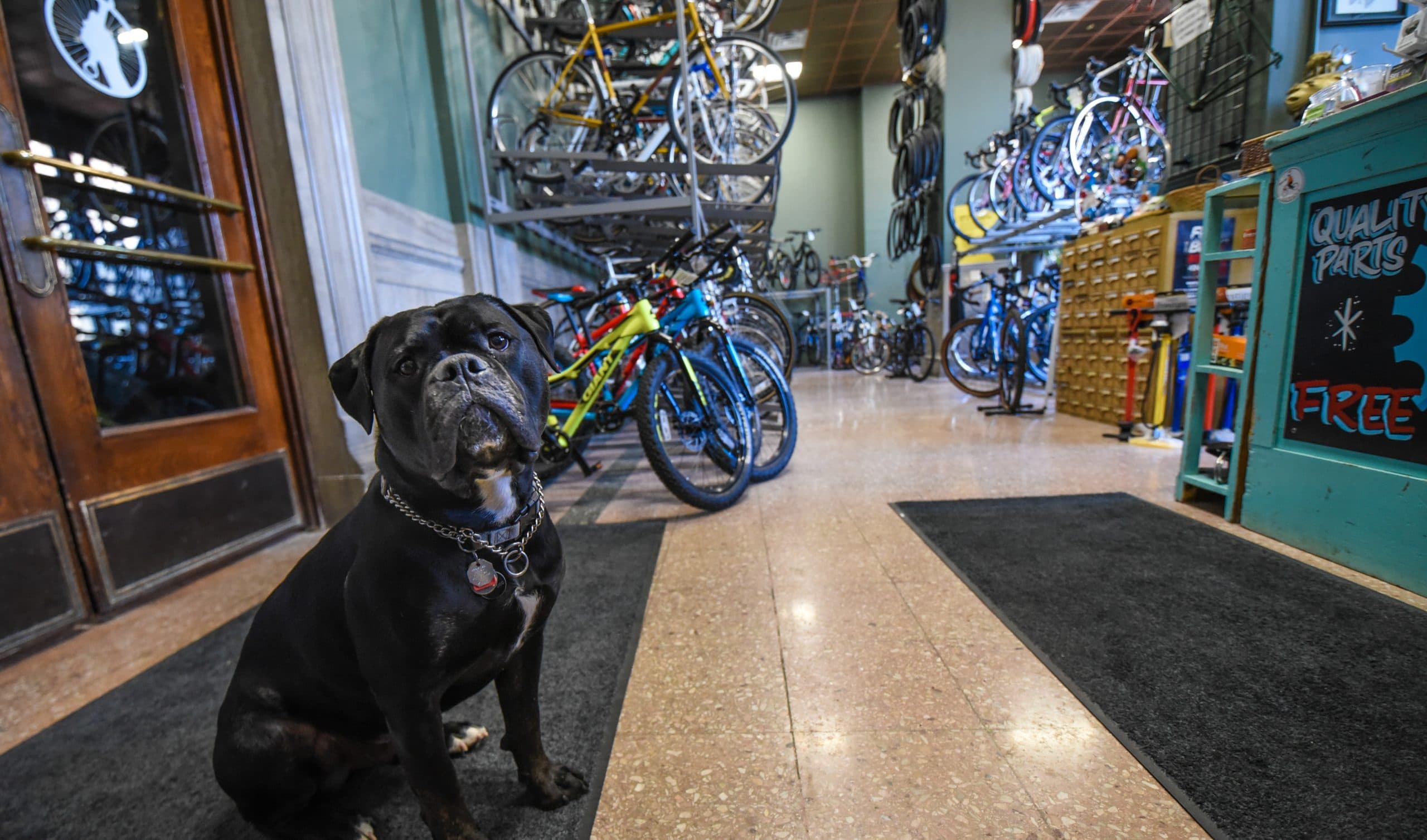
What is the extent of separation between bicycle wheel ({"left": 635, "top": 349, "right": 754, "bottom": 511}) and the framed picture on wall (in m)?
4.53

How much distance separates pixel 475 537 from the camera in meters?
0.79

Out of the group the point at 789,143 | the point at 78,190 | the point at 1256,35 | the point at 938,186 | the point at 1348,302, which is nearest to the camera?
the point at 1348,302

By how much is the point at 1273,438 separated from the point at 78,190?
4.09m

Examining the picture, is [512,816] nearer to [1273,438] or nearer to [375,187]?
[1273,438]

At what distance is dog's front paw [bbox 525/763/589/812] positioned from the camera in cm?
94

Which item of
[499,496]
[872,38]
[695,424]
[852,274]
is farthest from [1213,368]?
[872,38]

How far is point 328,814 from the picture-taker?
0.89 m

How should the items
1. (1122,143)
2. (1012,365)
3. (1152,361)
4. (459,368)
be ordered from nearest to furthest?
(459,368), (1152,361), (1012,365), (1122,143)

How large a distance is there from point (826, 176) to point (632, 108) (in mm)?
8152

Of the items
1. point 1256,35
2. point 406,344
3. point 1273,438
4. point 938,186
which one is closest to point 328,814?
point 406,344

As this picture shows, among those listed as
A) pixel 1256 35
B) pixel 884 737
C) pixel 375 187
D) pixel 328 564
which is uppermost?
pixel 1256 35

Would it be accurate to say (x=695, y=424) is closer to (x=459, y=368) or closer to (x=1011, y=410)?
(x=459, y=368)

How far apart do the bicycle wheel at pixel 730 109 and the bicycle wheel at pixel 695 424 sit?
1835 mm

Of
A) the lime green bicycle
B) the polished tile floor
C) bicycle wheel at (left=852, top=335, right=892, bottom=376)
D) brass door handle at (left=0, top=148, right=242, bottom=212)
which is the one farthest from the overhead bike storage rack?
bicycle wheel at (left=852, top=335, right=892, bottom=376)
